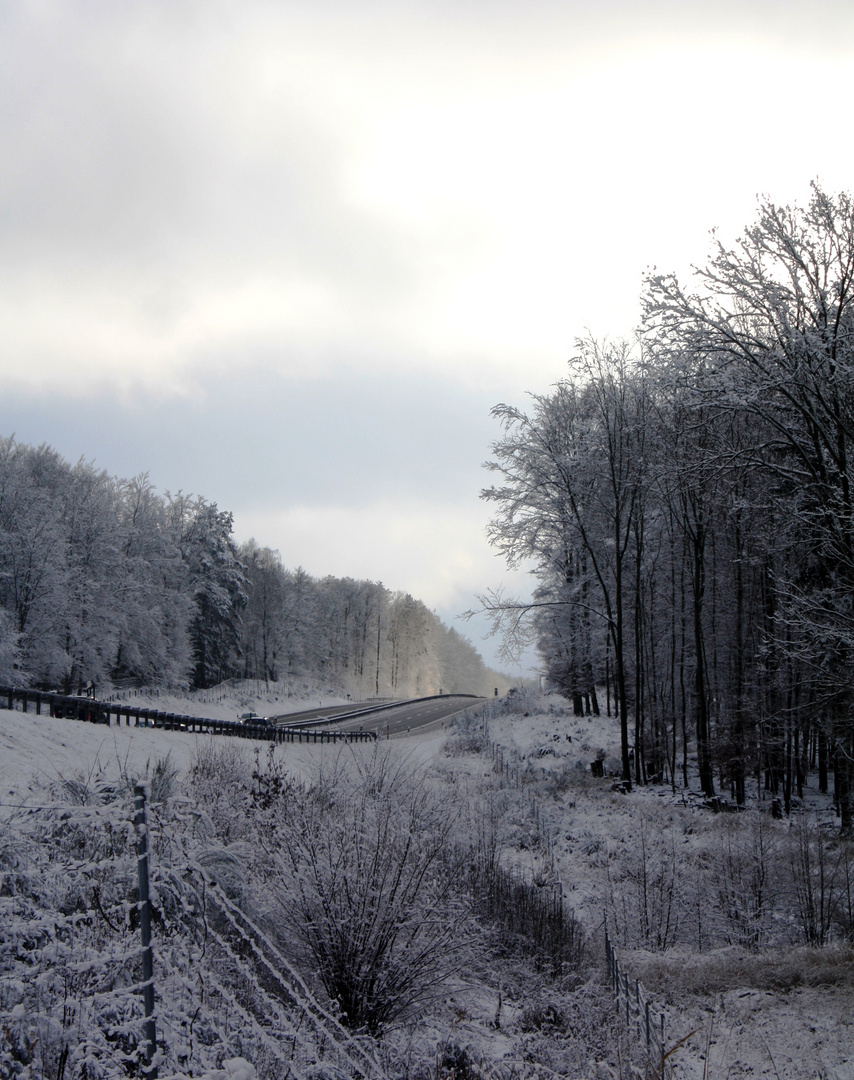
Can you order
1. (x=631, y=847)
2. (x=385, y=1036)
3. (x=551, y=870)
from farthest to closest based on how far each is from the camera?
(x=631, y=847), (x=551, y=870), (x=385, y=1036)

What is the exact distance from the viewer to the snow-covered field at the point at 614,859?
630cm

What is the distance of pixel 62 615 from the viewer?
3189 centimetres

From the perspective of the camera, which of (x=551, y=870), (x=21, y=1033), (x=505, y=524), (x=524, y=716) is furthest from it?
(x=524, y=716)

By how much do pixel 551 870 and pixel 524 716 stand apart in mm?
18363

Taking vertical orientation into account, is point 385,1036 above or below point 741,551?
below

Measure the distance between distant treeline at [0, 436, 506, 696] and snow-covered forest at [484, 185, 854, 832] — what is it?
20383 millimetres

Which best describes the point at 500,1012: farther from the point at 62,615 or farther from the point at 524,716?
the point at 62,615

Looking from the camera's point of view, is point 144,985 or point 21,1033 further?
point 21,1033

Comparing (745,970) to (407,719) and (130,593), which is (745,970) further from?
(130,593)

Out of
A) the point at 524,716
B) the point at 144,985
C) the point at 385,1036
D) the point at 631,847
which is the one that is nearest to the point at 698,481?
the point at 631,847

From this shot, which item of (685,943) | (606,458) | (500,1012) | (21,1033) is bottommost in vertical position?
(685,943)

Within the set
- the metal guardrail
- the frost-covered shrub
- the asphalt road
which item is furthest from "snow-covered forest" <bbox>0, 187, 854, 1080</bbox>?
the asphalt road

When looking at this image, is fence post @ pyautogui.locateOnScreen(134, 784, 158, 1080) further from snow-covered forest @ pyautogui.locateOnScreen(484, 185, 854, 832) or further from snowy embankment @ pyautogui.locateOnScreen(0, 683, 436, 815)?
snow-covered forest @ pyautogui.locateOnScreen(484, 185, 854, 832)

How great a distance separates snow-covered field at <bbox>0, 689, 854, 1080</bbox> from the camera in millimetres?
6301
